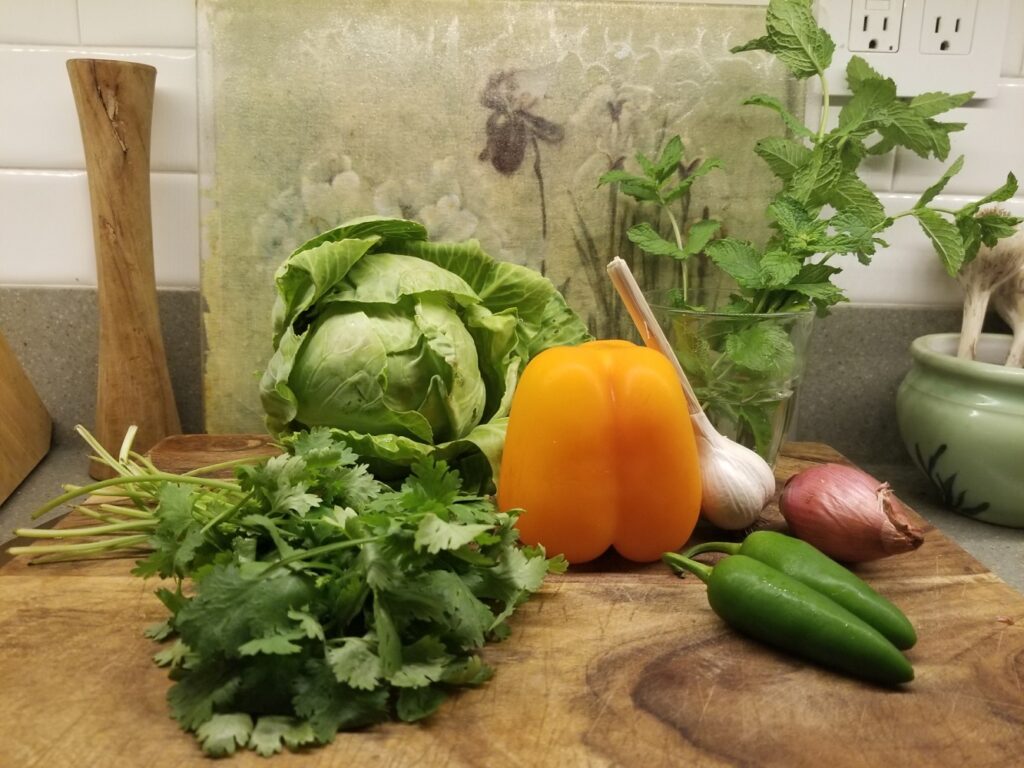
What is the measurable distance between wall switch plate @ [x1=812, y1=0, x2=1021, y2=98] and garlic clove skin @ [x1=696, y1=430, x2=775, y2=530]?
52 cm

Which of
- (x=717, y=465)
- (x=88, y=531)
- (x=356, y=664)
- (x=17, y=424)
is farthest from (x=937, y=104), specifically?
(x=17, y=424)

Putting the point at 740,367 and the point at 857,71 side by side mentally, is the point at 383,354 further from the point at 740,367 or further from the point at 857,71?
the point at 857,71

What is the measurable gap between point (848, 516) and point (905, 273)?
0.51 metres

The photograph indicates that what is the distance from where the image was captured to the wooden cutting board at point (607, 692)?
53cm

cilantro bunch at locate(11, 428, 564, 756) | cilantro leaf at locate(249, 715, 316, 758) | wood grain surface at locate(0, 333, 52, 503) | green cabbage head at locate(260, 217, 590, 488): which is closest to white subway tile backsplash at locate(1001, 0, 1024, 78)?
green cabbage head at locate(260, 217, 590, 488)

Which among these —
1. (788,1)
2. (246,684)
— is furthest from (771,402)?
(246,684)

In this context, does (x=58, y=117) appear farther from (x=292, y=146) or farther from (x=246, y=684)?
(x=246, y=684)

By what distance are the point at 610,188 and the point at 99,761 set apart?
83cm

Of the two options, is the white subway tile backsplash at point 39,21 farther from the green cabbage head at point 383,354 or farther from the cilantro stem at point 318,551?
the cilantro stem at point 318,551

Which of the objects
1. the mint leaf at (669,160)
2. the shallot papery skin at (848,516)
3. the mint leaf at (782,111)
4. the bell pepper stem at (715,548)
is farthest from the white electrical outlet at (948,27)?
the bell pepper stem at (715,548)

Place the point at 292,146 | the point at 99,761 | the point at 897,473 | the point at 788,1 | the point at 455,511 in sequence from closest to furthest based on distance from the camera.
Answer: the point at 99,761 → the point at 455,511 → the point at 788,1 → the point at 292,146 → the point at 897,473

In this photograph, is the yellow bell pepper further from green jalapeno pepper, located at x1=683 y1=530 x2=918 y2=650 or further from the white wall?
the white wall

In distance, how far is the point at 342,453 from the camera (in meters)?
0.73

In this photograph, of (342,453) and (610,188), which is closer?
(342,453)
